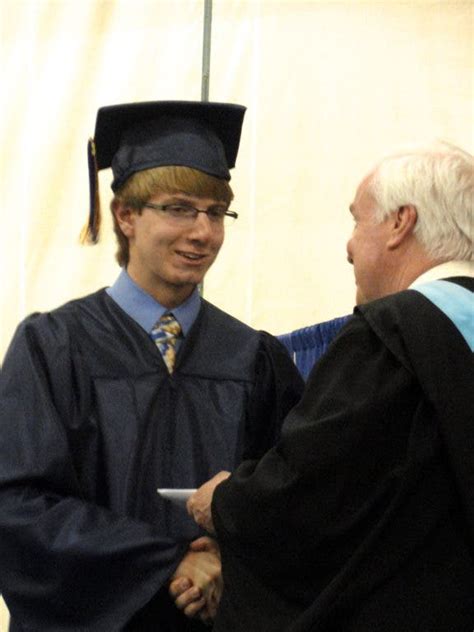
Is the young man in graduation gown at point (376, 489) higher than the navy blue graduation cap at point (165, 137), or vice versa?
the navy blue graduation cap at point (165, 137)

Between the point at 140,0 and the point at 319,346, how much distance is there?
59.1 inches

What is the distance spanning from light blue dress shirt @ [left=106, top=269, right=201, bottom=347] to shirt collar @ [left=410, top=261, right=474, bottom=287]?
626mm

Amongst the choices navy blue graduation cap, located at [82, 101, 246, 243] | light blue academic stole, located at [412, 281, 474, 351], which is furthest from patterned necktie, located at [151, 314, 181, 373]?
light blue academic stole, located at [412, 281, 474, 351]

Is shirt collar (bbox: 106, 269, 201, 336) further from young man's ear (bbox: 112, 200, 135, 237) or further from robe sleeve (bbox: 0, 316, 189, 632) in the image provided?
robe sleeve (bbox: 0, 316, 189, 632)

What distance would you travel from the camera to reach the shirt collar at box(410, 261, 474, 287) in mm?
2213

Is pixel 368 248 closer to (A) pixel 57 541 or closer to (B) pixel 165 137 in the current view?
(B) pixel 165 137

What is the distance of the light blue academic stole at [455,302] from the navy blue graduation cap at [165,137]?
705mm

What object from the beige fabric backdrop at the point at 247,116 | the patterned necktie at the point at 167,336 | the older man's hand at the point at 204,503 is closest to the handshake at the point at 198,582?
the older man's hand at the point at 204,503

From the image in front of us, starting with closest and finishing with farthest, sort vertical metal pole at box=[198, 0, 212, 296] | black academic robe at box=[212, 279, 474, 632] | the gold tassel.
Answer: black academic robe at box=[212, 279, 474, 632] → the gold tassel → vertical metal pole at box=[198, 0, 212, 296]

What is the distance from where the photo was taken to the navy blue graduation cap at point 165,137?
2729 mm

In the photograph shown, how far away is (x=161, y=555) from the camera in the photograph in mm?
2439

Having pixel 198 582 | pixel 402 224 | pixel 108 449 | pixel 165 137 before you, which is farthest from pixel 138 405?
pixel 402 224

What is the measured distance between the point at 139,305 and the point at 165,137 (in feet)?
1.13

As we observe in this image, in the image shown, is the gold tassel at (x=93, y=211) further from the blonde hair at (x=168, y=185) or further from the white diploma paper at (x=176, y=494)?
the white diploma paper at (x=176, y=494)
